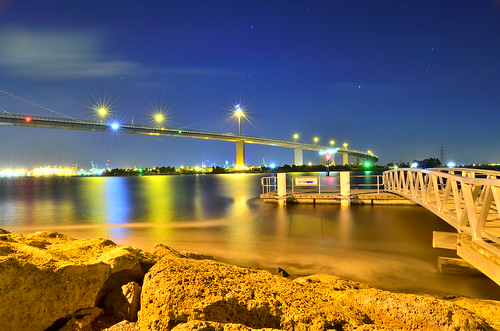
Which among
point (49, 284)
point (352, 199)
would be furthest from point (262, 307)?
point (352, 199)

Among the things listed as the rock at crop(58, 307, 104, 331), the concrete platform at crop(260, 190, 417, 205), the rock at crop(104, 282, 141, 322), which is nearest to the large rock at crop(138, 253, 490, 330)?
the rock at crop(104, 282, 141, 322)

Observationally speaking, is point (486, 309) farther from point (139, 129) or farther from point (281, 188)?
point (139, 129)

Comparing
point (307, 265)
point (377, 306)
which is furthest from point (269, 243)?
point (377, 306)

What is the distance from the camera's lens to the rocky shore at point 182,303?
2.26 metres

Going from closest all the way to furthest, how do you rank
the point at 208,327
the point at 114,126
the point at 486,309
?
the point at 208,327
the point at 486,309
the point at 114,126

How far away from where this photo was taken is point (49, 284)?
8.47 feet

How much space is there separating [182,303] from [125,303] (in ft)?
2.57

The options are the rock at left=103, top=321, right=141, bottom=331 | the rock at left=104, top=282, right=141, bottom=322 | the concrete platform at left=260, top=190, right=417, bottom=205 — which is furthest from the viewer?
the concrete platform at left=260, top=190, right=417, bottom=205

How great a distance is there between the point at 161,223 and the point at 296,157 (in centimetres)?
6628

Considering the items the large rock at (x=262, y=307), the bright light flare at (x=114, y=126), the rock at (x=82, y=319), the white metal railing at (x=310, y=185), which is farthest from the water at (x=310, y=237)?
the bright light flare at (x=114, y=126)

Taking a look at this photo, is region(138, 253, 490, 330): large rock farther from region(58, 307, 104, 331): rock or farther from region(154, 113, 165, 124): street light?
region(154, 113, 165, 124): street light

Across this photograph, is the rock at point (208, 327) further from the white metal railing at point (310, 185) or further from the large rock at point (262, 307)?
the white metal railing at point (310, 185)

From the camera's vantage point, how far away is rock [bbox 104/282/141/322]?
105 inches

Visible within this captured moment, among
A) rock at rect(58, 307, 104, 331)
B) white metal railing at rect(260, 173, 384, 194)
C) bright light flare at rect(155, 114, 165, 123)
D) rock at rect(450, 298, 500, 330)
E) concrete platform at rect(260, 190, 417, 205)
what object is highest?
bright light flare at rect(155, 114, 165, 123)
